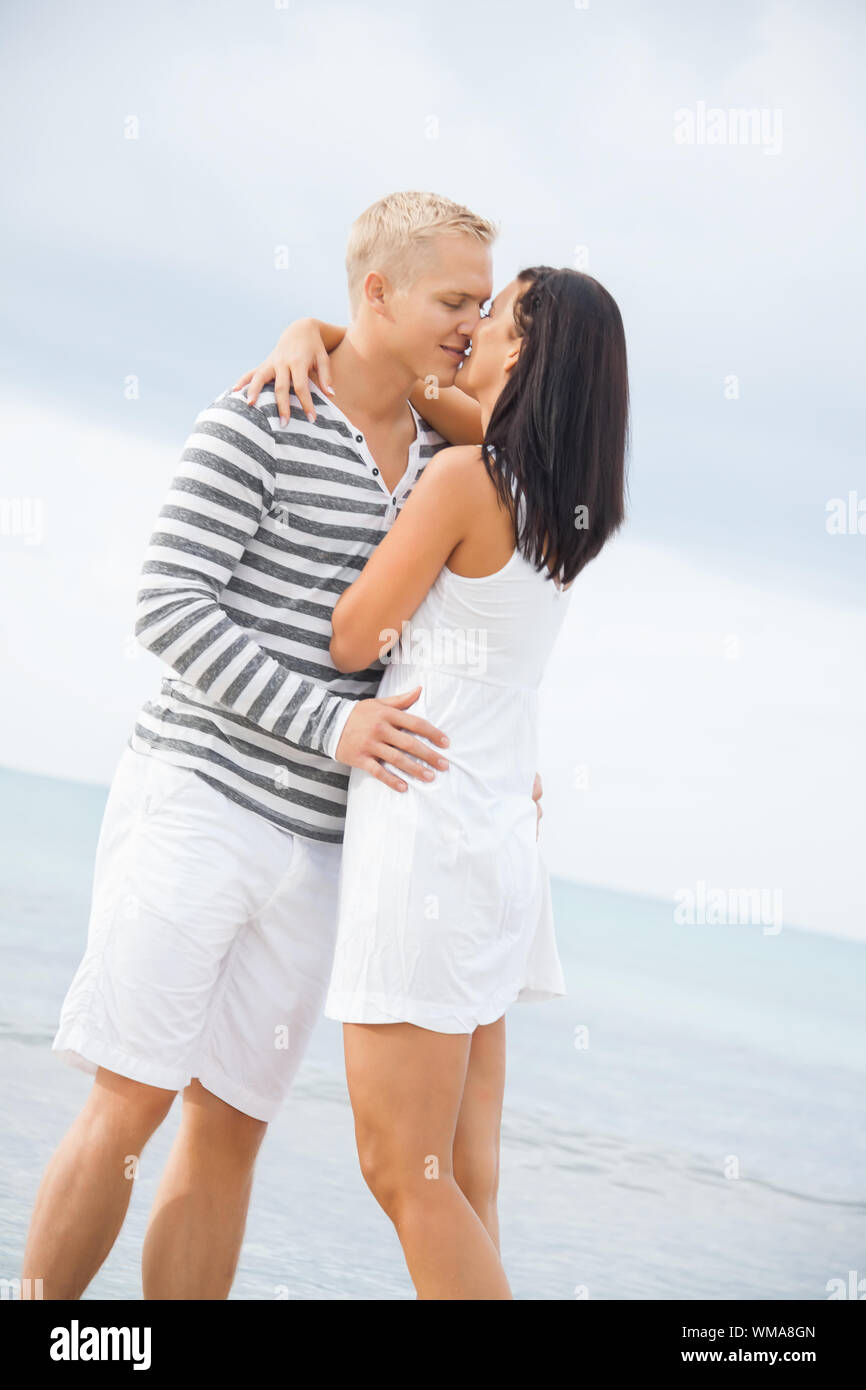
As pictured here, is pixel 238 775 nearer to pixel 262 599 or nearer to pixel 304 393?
pixel 262 599

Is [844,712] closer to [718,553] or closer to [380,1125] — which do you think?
[718,553]

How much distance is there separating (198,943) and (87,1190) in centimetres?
33

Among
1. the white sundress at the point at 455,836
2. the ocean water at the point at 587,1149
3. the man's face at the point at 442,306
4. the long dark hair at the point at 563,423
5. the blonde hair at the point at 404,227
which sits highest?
the blonde hair at the point at 404,227

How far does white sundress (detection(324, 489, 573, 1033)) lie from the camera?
4.99ft

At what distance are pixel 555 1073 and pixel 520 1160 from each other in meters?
2.09

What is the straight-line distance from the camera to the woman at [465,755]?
151cm

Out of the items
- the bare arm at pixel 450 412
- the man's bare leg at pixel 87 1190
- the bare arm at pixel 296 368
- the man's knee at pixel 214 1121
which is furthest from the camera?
the bare arm at pixel 450 412

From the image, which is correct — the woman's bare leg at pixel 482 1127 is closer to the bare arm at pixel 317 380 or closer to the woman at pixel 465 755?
the woman at pixel 465 755

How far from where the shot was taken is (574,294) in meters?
1.61

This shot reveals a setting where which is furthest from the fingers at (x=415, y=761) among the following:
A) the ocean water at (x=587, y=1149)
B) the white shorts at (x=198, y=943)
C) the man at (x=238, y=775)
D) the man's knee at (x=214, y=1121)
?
the ocean water at (x=587, y=1149)

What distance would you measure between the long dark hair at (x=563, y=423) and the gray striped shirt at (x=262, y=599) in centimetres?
26

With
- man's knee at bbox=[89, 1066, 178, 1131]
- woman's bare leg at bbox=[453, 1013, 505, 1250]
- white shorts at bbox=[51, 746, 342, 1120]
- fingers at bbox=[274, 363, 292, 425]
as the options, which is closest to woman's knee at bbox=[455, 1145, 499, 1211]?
woman's bare leg at bbox=[453, 1013, 505, 1250]

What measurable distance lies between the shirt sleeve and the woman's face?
→ 29cm
